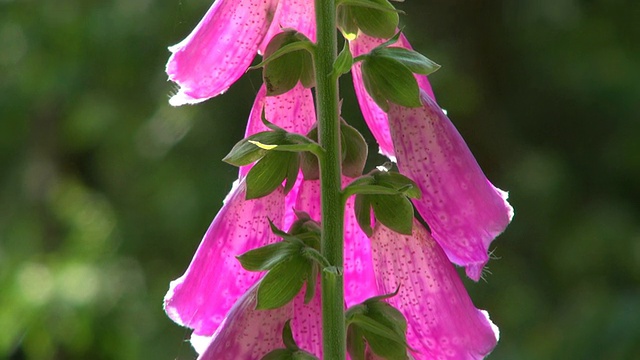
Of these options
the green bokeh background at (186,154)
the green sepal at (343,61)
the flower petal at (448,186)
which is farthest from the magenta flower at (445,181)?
the green bokeh background at (186,154)

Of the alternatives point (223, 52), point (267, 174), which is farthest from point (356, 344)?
point (223, 52)

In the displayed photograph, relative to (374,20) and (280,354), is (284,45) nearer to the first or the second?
(374,20)

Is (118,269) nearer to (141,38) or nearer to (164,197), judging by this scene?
(164,197)

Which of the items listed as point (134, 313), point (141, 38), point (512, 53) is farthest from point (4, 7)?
point (512, 53)

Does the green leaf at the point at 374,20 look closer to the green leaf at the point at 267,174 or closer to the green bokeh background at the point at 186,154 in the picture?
the green leaf at the point at 267,174

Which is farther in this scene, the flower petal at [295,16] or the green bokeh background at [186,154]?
the green bokeh background at [186,154]

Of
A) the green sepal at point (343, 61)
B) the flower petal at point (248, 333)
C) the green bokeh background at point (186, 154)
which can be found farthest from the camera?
the green bokeh background at point (186, 154)
